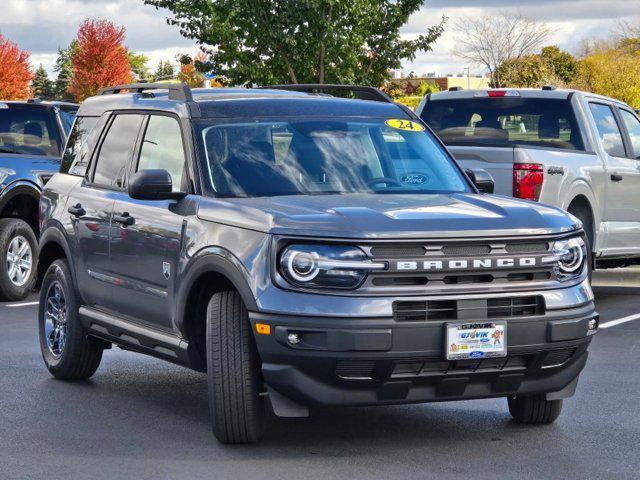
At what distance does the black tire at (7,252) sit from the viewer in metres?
14.4

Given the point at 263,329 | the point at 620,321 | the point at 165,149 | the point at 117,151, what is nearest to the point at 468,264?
the point at 263,329

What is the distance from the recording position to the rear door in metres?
13.5

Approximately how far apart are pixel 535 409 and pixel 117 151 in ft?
10.3

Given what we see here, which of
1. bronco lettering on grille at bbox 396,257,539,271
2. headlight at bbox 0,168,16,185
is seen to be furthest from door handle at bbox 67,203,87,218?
headlight at bbox 0,168,16,185

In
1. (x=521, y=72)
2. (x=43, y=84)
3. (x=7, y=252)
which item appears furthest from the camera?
(x=43, y=84)

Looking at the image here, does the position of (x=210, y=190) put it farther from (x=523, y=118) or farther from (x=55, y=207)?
(x=523, y=118)

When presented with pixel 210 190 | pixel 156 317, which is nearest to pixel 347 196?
pixel 210 190

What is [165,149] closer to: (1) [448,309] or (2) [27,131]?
(1) [448,309]

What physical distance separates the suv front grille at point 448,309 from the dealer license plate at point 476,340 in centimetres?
5

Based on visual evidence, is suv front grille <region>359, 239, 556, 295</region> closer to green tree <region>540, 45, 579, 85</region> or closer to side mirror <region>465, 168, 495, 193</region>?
side mirror <region>465, 168, 495, 193</region>

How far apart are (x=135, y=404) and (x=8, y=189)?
6.68m

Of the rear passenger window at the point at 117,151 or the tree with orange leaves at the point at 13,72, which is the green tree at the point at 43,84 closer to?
the tree with orange leaves at the point at 13,72

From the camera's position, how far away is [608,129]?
45.3ft

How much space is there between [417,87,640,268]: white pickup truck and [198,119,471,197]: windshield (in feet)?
12.9
